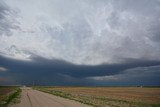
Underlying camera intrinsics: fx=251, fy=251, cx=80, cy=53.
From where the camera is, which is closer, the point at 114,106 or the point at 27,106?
the point at 27,106

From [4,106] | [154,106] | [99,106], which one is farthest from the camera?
[154,106]

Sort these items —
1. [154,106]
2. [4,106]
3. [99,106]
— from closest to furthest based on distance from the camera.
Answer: [4,106]
[99,106]
[154,106]

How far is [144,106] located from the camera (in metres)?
38.2

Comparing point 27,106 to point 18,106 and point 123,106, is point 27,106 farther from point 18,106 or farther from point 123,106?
point 123,106

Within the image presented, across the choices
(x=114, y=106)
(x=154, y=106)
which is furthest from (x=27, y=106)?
(x=154, y=106)

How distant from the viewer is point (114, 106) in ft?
121

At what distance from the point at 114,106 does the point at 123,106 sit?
4.80ft

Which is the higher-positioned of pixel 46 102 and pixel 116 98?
pixel 116 98

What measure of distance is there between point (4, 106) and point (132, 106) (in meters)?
18.4

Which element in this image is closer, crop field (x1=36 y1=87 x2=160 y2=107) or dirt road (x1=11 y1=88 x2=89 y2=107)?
dirt road (x1=11 y1=88 x2=89 y2=107)

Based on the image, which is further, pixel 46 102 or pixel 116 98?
pixel 116 98

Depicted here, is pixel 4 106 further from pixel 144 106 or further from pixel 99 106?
pixel 144 106

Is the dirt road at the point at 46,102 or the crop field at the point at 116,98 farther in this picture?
the crop field at the point at 116,98

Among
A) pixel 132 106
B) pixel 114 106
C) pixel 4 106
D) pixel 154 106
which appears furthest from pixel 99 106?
pixel 4 106
